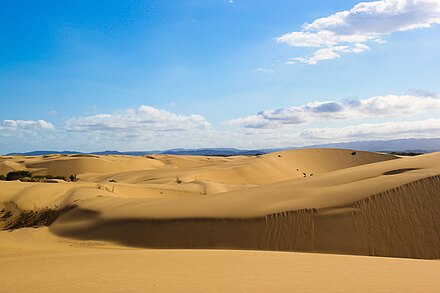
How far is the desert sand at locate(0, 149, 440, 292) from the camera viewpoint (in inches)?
244

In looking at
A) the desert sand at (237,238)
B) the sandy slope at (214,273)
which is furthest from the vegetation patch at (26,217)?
the sandy slope at (214,273)

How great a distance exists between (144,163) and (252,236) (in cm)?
5577

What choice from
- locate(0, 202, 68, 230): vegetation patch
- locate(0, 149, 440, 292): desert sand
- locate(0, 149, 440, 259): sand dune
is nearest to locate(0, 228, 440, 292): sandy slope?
locate(0, 149, 440, 292): desert sand

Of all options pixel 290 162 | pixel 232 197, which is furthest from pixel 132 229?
pixel 290 162

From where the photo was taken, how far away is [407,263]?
24.5ft

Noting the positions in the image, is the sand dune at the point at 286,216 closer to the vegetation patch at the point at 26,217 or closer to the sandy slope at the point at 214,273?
the vegetation patch at the point at 26,217

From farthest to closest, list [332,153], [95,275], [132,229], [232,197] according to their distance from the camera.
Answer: [332,153]
[232,197]
[132,229]
[95,275]

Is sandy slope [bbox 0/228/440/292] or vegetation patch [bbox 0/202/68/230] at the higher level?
sandy slope [bbox 0/228/440/292]

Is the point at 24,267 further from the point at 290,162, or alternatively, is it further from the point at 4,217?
the point at 290,162

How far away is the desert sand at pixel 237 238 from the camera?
6188 millimetres

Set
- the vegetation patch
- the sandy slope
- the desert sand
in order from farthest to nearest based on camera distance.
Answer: the vegetation patch
the desert sand
the sandy slope

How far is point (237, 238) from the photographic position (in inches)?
462

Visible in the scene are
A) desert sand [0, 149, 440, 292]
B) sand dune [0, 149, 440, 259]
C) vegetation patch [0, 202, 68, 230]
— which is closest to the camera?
desert sand [0, 149, 440, 292]

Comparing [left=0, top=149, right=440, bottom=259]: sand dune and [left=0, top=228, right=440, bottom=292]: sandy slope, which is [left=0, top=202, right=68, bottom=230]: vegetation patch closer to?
[left=0, top=149, right=440, bottom=259]: sand dune
